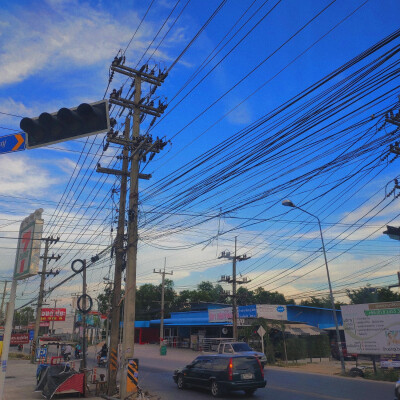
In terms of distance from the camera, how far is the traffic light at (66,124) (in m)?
6.18

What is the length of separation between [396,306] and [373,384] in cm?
459

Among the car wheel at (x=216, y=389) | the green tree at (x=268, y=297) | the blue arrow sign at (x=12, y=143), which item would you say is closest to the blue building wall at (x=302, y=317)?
the car wheel at (x=216, y=389)

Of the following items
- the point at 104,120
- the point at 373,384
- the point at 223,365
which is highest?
the point at 104,120

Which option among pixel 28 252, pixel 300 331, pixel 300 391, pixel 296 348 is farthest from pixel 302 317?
pixel 28 252

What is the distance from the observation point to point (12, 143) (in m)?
6.72

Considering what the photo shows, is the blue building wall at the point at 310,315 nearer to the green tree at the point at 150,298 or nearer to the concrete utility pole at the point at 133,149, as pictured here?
the concrete utility pole at the point at 133,149

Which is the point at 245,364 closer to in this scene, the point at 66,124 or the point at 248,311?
the point at 66,124

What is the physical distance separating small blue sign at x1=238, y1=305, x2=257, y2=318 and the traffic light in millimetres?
34582

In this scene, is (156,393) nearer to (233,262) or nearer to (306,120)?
(306,120)

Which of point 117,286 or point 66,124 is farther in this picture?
point 117,286

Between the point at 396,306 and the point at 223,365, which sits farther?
the point at 396,306

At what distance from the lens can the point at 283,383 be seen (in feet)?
57.6

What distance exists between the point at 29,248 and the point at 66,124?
16.3 feet

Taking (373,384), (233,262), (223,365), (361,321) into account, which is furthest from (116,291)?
(233,262)
